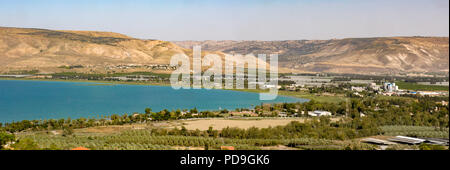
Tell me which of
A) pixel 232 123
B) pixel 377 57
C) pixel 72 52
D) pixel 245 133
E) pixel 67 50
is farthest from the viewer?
pixel 377 57

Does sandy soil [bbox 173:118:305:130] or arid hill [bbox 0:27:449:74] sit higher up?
arid hill [bbox 0:27:449:74]

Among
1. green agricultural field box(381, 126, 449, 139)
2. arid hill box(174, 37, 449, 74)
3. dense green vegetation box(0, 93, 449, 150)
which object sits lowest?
green agricultural field box(381, 126, 449, 139)

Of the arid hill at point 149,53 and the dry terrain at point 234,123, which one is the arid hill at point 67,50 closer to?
the arid hill at point 149,53

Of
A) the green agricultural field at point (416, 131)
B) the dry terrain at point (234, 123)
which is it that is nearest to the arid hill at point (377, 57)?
the dry terrain at point (234, 123)

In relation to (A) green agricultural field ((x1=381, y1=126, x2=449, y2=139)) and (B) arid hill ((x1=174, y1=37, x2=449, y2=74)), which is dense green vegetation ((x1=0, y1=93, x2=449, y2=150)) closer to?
(A) green agricultural field ((x1=381, y1=126, x2=449, y2=139))

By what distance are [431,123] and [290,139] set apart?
9513 mm

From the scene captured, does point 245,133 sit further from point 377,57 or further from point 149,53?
point 377,57

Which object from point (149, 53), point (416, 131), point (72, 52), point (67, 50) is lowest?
point (416, 131)

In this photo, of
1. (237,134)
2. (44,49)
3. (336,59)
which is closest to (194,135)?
(237,134)

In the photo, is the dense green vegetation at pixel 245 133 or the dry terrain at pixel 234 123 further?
the dry terrain at pixel 234 123

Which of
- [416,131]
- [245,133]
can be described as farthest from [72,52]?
[416,131]

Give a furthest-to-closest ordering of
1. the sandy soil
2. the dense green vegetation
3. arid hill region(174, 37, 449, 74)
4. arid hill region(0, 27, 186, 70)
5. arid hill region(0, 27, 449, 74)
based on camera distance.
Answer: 1. arid hill region(174, 37, 449, 74)
2. arid hill region(0, 27, 449, 74)
3. arid hill region(0, 27, 186, 70)
4. the sandy soil
5. the dense green vegetation

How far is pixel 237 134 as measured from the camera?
15.0 metres

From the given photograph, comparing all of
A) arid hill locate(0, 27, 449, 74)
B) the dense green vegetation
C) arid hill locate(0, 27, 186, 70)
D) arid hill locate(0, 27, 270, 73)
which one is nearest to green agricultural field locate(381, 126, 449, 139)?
the dense green vegetation
